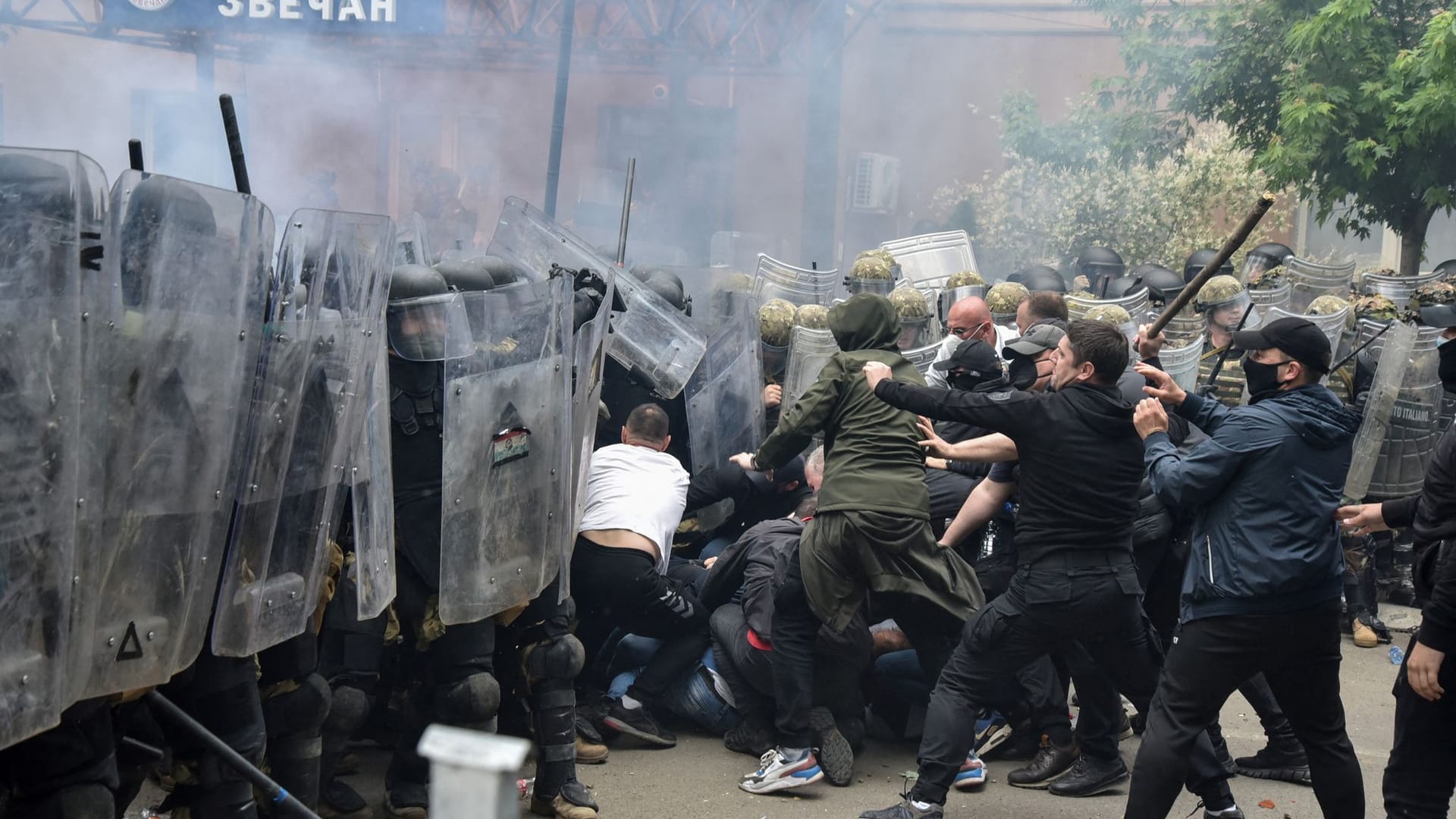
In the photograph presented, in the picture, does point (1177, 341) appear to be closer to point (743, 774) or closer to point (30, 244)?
point (743, 774)

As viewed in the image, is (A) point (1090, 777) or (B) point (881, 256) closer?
(A) point (1090, 777)

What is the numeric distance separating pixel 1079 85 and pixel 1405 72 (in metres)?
12.1

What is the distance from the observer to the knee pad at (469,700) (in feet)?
13.1

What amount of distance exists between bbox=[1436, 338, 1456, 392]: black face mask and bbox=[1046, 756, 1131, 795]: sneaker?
1776 millimetres

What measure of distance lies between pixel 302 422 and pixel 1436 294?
7348mm

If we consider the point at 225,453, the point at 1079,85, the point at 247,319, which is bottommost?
the point at 225,453

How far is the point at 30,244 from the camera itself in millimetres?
2463

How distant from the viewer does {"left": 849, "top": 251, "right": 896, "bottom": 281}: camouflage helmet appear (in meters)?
8.16

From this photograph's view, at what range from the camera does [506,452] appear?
393cm

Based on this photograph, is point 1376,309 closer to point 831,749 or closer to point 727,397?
point 727,397

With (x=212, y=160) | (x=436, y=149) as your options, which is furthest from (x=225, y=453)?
(x=436, y=149)

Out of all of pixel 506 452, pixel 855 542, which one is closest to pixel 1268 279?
pixel 855 542

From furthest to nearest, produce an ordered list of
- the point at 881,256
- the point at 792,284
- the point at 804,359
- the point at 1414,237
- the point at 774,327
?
the point at 1414,237, the point at 881,256, the point at 792,284, the point at 774,327, the point at 804,359

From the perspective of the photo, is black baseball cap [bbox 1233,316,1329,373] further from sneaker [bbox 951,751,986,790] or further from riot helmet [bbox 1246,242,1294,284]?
riot helmet [bbox 1246,242,1294,284]
